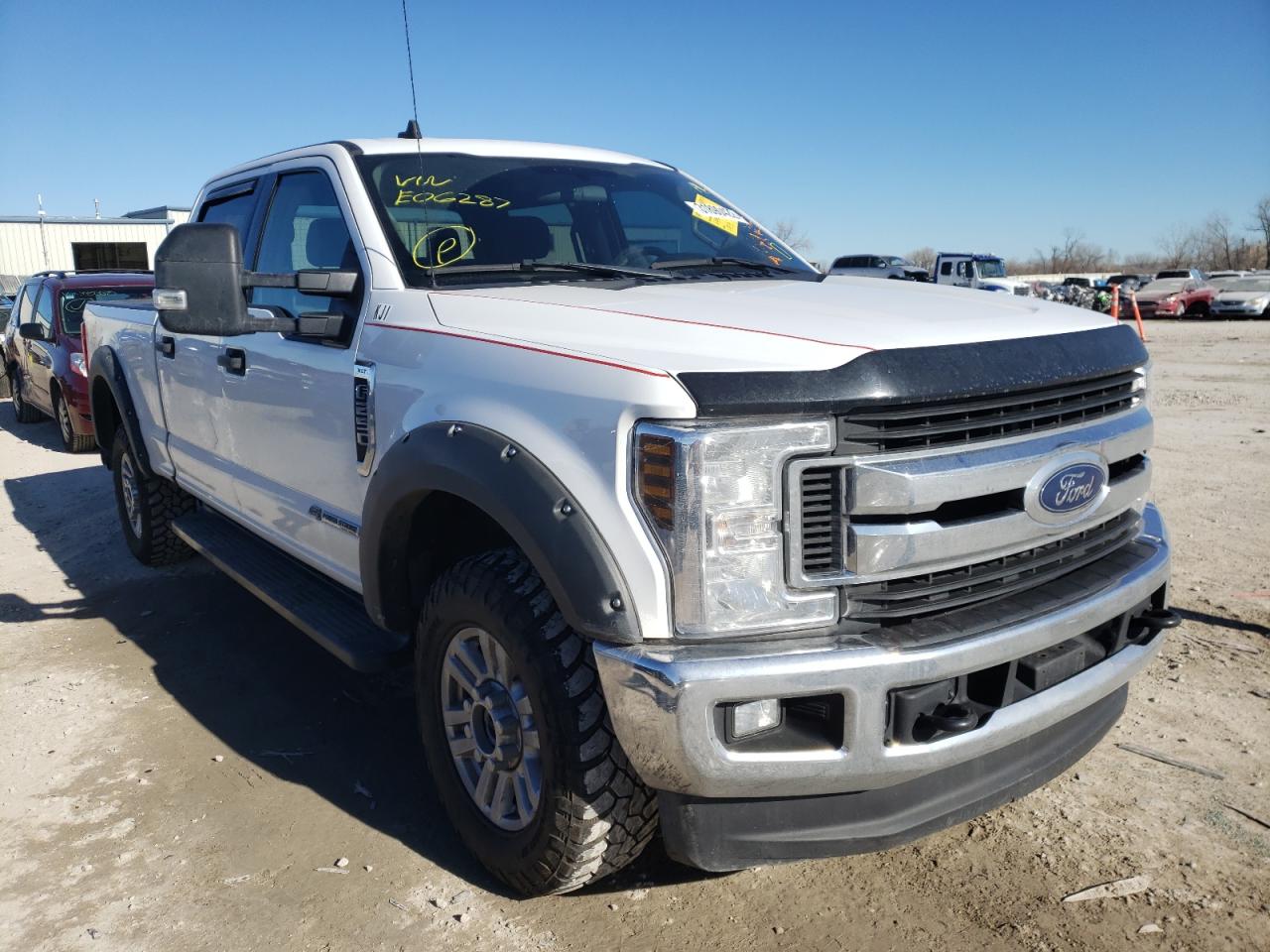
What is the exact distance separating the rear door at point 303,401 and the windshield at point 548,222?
0.66 ft

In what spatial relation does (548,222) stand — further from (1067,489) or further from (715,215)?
(1067,489)

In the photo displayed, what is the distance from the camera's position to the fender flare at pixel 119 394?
5328 millimetres

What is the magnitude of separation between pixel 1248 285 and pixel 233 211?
32.7 metres

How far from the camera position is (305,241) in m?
3.63

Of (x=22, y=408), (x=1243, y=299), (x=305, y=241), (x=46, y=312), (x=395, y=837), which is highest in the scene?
(x=305, y=241)

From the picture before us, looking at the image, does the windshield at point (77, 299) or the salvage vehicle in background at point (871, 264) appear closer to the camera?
the windshield at point (77, 299)

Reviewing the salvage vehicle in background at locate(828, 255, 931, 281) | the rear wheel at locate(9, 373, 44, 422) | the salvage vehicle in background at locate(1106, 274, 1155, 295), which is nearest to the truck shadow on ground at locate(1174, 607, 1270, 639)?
the rear wheel at locate(9, 373, 44, 422)

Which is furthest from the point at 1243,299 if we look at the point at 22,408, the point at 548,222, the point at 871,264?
the point at 548,222

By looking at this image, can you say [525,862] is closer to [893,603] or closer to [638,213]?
[893,603]

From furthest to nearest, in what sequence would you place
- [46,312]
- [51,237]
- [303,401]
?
[51,237], [46,312], [303,401]

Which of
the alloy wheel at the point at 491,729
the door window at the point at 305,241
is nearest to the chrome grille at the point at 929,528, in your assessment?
the alloy wheel at the point at 491,729

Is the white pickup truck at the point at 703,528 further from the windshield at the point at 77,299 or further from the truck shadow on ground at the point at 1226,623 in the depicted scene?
the windshield at the point at 77,299

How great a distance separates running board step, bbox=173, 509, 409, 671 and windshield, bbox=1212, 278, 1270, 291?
106ft

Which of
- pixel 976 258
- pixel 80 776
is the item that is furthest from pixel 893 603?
pixel 976 258
